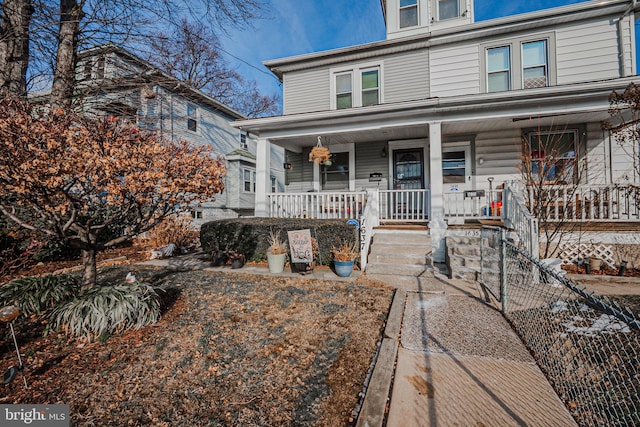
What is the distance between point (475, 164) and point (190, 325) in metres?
8.54

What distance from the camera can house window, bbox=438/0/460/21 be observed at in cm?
934

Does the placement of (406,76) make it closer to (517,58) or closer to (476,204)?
(517,58)

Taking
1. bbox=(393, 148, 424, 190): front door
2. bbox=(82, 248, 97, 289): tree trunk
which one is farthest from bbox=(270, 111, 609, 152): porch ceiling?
bbox=(82, 248, 97, 289): tree trunk

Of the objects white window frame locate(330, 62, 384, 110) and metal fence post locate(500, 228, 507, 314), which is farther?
white window frame locate(330, 62, 384, 110)

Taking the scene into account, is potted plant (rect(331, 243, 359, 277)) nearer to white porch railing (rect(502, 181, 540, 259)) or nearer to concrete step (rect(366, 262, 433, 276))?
concrete step (rect(366, 262, 433, 276))

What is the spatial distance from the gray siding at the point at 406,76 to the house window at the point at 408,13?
154 centimetres

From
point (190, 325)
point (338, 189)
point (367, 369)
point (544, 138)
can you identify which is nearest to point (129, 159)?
point (190, 325)

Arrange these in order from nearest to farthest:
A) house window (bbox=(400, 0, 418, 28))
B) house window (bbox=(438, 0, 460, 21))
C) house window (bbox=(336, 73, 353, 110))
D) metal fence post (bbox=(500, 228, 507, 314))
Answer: metal fence post (bbox=(500, 228, 507, 314)) < house window (bbox=(438, 0, 460, 21)) < house window (bbox=(400, 0, 418, 28)) < house window (bbox=(336, 73, 353, 110))

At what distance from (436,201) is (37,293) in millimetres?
7203

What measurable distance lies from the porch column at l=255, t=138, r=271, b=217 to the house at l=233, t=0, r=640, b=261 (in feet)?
0.13

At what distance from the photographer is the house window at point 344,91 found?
9.77 meters

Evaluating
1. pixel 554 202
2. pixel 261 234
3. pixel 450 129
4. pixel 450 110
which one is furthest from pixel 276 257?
pixel 554 202

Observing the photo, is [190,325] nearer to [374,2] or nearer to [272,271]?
[272,271]

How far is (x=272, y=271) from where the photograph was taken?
589cm
